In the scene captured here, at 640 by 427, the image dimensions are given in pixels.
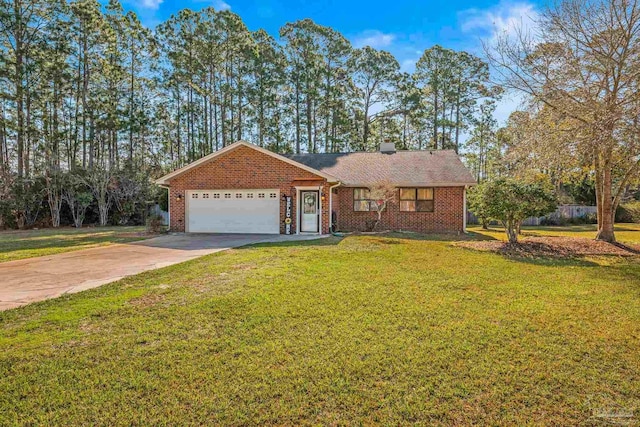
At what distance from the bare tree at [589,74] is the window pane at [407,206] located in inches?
250

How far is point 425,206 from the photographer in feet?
53.0

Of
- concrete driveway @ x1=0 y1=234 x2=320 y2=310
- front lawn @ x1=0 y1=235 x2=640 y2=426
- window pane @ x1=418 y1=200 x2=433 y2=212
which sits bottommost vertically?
front lawn @ x1=0 y1=235 x2=640 y2=426

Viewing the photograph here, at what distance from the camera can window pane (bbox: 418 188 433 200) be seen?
52.7 ft

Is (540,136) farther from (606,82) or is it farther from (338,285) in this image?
(338,285)

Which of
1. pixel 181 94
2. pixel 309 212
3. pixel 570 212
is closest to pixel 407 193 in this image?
pixel 309 212

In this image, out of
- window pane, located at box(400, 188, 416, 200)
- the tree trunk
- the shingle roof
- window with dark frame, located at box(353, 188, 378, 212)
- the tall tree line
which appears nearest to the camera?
the tree trunk

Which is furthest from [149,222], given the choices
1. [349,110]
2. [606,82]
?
[349,110]

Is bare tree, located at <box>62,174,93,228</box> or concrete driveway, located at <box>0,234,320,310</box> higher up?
bare tree, located at <box>62,174,93,228</box>

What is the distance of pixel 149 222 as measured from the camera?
15062 mm

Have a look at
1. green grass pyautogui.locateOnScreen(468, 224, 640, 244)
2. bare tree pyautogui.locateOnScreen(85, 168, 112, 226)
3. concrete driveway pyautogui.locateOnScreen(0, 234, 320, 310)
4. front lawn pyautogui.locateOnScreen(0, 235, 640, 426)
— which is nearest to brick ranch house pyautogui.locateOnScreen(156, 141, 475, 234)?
green grass pyautogui.locateOnScreen(468, 224, 640, 244)

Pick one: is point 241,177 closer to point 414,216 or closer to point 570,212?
point 414,216

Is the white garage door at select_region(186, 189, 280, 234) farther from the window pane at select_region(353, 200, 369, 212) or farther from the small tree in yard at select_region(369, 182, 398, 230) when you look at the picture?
the small tree in yard at select_region(369, 182, 398, 230)

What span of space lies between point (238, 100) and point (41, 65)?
507 inches

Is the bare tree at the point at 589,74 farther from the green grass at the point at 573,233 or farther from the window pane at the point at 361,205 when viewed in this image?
the window pane at the point at 361,205
